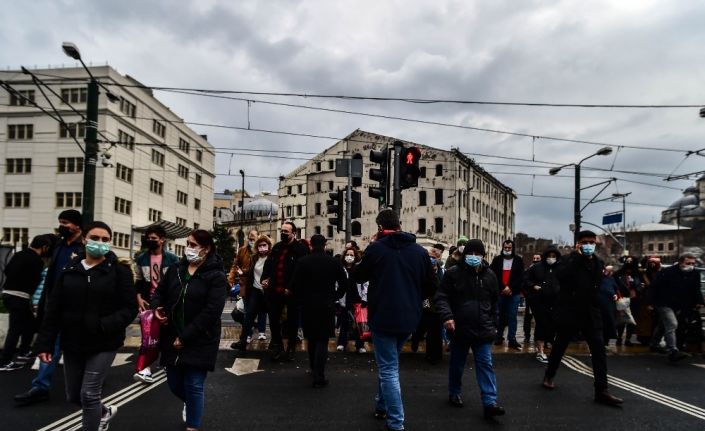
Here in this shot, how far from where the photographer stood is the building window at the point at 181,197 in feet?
191

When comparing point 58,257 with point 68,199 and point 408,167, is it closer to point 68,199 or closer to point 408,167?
point 408,167

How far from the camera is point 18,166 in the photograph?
47.2 metres

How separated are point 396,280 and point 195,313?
70.9 inches

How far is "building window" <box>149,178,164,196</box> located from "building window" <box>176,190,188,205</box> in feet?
12.1

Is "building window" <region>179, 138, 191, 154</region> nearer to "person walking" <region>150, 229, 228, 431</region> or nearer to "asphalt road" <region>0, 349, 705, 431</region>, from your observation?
"asphalt road" <region>0, 349, 705, 431</region>

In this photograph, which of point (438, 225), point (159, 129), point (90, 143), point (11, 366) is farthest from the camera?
point (438, 225)

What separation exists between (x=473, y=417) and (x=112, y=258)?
3.78 metres

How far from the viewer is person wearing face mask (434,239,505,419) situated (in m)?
5.80

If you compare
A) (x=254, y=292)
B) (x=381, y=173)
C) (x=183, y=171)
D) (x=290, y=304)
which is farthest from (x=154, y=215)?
(x=290, y=304)

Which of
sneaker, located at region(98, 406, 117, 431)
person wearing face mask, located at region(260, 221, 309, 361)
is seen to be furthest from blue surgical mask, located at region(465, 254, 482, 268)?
sneaker, located at region(98, 406, 117, 431)

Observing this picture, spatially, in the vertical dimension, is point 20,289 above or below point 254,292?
above

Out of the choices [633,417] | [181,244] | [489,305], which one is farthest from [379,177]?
[181,244]

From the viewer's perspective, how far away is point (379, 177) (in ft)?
37.2

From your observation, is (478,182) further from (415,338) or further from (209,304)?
(209,304)
